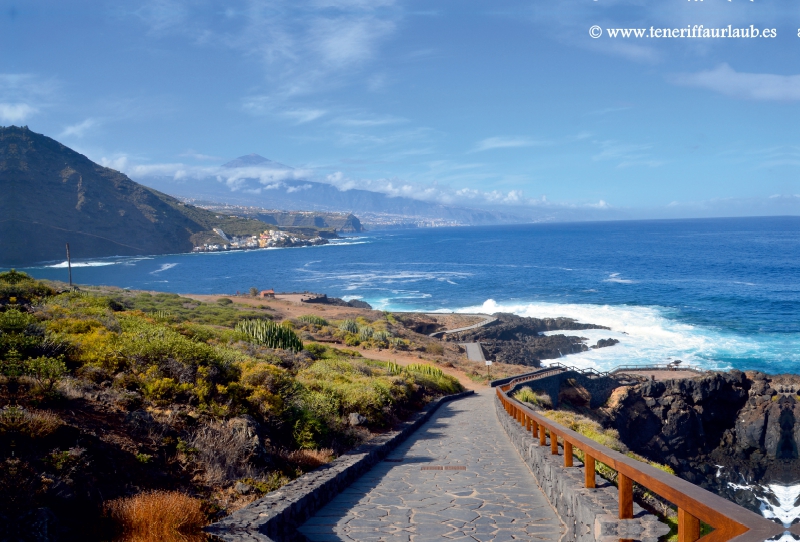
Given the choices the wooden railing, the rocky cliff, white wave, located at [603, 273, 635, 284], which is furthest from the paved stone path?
white wave, located at [603, 273, 635, 284]

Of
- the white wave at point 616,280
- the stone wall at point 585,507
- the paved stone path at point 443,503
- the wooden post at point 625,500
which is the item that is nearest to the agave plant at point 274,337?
the paved stone path at point 443,503

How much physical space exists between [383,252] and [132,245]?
67729 mm

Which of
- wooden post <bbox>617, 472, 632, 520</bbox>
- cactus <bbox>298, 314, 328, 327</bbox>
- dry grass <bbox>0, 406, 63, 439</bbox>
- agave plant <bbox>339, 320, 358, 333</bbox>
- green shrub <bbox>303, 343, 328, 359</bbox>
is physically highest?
dry grass <bbox>0, 406, 63, 439</bbox>

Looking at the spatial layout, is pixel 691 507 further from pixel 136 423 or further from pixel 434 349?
pixel 434 349

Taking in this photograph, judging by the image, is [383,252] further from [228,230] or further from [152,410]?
[152,410]

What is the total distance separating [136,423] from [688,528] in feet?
18.2

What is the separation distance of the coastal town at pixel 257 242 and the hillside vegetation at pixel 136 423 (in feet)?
512

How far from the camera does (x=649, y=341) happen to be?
45.5 metres

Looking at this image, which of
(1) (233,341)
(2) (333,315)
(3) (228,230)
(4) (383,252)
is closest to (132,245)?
(3) (228,230)

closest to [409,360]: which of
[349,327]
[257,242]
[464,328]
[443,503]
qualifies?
[349,327]

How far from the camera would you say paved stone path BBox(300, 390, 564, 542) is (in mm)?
5031

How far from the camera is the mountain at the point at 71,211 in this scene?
392 feet

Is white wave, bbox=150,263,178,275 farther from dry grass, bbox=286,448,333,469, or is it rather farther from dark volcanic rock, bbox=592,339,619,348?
dry grass, bbox=286,448,333,469

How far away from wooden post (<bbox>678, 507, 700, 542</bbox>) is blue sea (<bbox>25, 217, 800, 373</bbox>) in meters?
39.9
